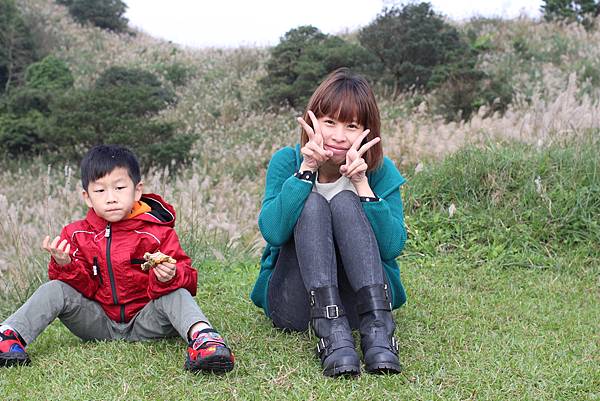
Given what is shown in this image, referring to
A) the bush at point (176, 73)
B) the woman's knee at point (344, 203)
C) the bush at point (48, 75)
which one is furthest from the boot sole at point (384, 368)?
the bush at point (176, 73)

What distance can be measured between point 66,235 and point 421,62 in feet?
35.2

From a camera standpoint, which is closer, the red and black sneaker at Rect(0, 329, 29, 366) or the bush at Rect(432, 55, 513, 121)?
the red and black sneaker at Rect(0, 329, 29, 366)

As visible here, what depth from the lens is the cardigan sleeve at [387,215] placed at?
9.50ft

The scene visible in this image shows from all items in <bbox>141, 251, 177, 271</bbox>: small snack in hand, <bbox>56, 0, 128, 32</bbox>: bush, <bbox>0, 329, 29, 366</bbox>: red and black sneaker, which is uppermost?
<bbox>56, 0, 128, 32</bbox>: bush

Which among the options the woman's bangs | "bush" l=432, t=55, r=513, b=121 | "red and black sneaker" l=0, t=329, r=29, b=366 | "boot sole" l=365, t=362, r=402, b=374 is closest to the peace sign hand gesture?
the woman's bangs

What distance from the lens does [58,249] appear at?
9.08 feet

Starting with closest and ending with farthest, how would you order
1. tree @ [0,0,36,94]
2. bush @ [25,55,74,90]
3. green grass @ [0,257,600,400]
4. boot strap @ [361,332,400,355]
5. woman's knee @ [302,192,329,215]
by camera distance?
1. green grass @ [0,257,600,400]
2. boot strap @ [361,332,400,355]
3. woman's knee @ [302,192,329,215]
4. bush @ [25,55,74,90]
5. tree @ [0,0,36,94]

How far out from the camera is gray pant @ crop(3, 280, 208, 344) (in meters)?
2.84

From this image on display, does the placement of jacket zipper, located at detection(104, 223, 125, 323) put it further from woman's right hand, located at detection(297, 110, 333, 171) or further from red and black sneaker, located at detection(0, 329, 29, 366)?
woman's right hand, located at detection(297, 110, 333, 171)

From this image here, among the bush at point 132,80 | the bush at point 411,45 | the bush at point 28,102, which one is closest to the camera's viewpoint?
the bush at point 411,45

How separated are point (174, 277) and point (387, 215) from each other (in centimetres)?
98

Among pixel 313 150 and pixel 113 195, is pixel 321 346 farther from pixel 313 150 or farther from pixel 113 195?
pixel 113 195

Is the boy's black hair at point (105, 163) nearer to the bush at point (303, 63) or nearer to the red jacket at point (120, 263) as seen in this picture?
the red jacket at point (120, 263)

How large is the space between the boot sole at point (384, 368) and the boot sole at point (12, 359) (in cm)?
148
